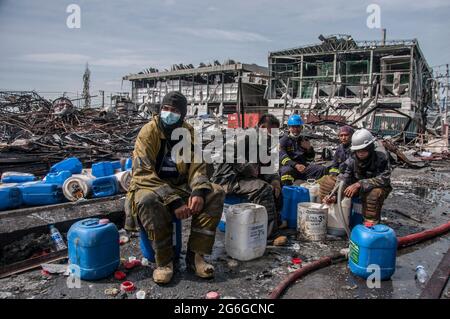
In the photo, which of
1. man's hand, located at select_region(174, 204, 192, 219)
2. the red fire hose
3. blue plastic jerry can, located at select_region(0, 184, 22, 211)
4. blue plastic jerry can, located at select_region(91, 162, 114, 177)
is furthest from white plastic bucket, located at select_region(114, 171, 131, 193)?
the red fire hose

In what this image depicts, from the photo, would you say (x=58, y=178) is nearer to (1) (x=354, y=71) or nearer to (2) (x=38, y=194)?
(2) (x=38, y=194)

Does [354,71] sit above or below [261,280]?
above

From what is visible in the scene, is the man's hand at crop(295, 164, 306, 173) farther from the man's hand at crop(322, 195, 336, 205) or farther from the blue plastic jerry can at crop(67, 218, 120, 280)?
the blue plastic jerry can at crop(67, 218, 120, 280)

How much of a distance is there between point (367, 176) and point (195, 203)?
90.6 inches

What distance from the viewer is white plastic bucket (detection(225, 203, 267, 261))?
337 centimetres

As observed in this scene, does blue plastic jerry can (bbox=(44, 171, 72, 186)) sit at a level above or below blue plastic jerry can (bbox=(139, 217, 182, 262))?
above

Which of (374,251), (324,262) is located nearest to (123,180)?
(324,262)

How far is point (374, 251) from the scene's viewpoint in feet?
9.68

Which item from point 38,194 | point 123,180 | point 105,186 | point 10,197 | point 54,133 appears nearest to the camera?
point 10,197

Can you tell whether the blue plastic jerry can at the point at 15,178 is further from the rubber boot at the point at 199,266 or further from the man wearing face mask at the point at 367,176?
the man wearing face mask at the point at 367,176

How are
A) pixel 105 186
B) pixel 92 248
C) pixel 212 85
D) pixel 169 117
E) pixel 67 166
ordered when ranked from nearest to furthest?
pixel 92 248 → pixel 169 117 → pixel 105 186 → pixel 67 166 → pixel 212 85

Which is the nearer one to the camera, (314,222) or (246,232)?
(246,232)

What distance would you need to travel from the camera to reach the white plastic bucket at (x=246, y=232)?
3373 millimetres
